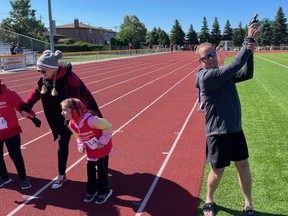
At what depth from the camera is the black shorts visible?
3430mm

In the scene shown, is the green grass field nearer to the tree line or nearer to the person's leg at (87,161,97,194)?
the person's leg at (87,161,97,194)

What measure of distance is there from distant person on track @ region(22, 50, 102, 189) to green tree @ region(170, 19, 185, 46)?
104868mm

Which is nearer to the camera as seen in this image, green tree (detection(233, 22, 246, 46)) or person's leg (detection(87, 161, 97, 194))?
person's leg (detection(87, 161, 97, 194))

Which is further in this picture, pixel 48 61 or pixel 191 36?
pixel 191 36

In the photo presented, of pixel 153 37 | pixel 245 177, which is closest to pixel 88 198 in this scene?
pixel 245 177

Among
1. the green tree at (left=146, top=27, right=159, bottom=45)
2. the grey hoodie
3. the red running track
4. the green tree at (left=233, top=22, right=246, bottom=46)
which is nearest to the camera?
the grey hoodie

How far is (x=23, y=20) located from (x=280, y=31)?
65.0 metres

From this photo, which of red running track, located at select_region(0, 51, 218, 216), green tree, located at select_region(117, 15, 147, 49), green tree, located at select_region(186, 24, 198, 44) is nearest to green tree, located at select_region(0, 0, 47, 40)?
green tree, located at select_region(117, 15, 147, 49)

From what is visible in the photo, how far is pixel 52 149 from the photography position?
20.6 feet

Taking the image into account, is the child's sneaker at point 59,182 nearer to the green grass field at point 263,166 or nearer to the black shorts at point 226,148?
the green grass field at point 263,166

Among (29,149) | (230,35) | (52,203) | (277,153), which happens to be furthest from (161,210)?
(230,35)

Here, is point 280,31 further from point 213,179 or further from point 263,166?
point 213,179

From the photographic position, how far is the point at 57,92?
429cm

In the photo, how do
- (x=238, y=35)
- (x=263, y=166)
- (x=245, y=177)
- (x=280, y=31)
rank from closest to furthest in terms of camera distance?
(x=245, y=177)
(x=263, y=166)
(x=280, y=31)
(x=238, y=35)
